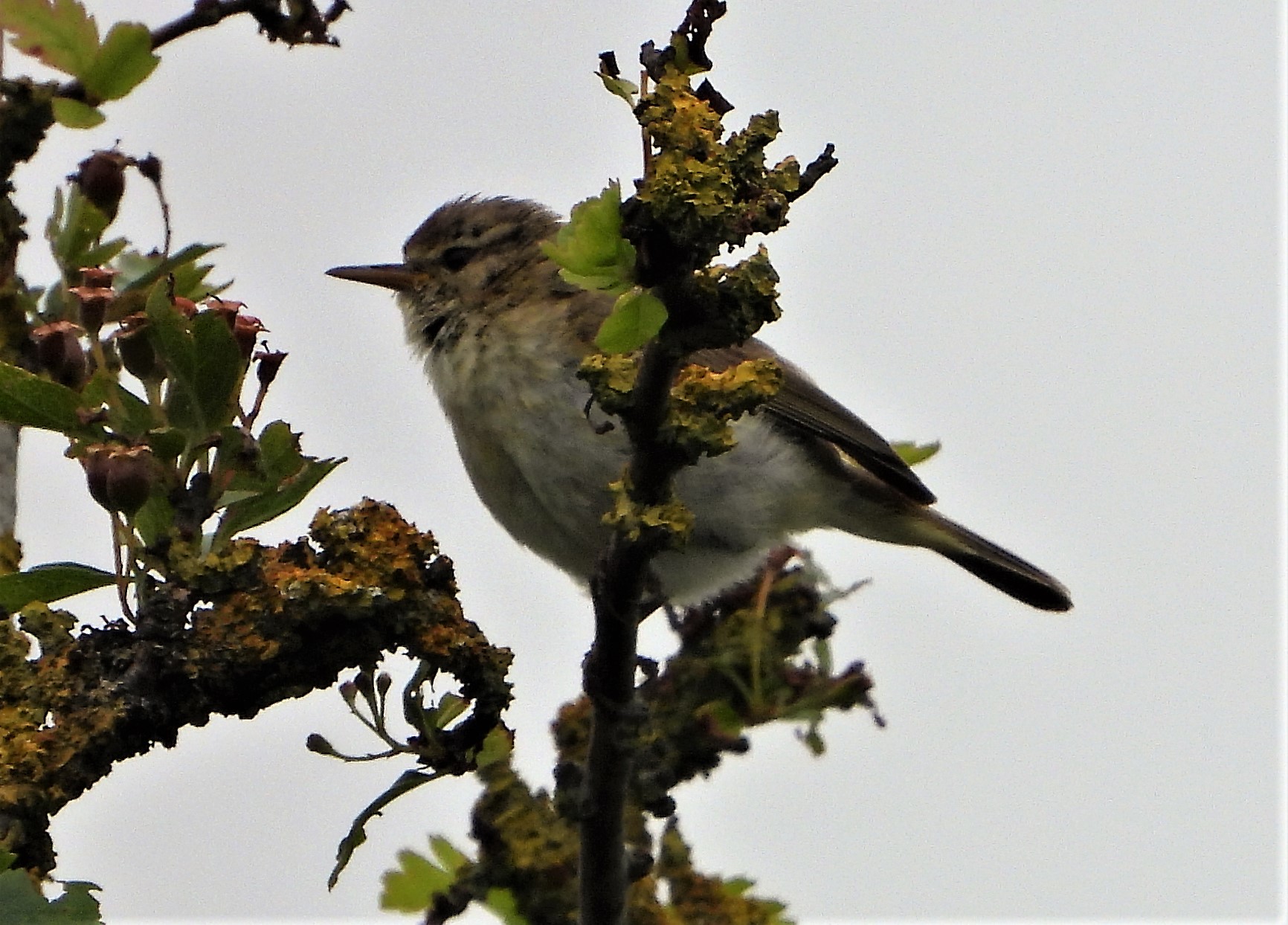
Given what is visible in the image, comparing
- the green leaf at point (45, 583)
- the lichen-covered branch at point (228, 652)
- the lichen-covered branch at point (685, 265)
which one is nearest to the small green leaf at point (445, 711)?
the lichen-covered branch at point (228, 652)

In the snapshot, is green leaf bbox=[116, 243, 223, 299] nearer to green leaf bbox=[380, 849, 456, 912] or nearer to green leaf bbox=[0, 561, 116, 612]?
green leaf bbox=[0, 561, 116, 612]

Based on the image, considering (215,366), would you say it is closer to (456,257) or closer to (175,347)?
(175,347)

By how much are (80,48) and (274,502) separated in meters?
0.83

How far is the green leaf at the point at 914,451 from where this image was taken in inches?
160

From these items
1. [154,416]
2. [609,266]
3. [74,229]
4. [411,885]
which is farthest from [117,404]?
[411,885]

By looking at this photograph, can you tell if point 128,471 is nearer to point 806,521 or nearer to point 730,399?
point 730,399

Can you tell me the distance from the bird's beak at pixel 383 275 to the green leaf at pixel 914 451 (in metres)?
1.91

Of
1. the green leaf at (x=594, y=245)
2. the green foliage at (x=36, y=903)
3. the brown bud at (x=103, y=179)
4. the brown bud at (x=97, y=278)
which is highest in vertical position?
the brown bud at (x=103, y=179)

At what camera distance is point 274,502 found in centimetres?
300

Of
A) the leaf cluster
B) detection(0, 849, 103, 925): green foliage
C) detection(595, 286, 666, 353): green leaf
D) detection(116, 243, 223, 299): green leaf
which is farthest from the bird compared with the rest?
detection(0, 849, 103, 925): green foliage

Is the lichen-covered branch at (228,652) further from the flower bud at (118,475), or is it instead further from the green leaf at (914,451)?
the green leaf at (914,451)

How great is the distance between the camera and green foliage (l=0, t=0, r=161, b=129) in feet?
9.62

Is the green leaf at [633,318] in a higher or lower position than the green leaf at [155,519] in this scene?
higher

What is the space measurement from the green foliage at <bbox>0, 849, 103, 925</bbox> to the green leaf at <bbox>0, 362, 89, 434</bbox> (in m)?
0.69
